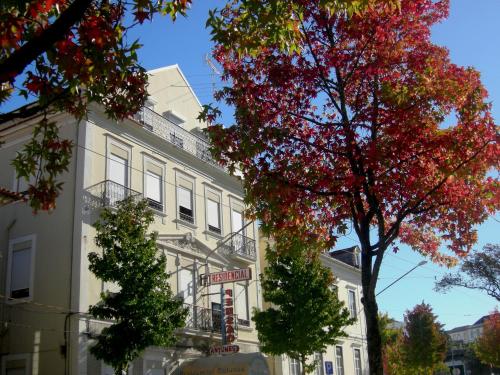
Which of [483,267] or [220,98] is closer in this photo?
[220,98]

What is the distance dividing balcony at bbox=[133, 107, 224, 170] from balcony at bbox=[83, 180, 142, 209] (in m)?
3.04

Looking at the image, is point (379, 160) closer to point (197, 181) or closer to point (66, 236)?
point (66, 236)

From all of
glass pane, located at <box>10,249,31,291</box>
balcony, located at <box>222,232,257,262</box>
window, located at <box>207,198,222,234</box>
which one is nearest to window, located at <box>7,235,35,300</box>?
glass pane, located at <box>10,249,31,291</box>


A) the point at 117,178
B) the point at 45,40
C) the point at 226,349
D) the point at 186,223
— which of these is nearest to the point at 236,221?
the point at 186,223

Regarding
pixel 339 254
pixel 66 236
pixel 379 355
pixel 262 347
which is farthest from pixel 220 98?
pixel 339 254

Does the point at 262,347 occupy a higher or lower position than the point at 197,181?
lower

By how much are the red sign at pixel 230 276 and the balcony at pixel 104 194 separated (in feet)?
14.9

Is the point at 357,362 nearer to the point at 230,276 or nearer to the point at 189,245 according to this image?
the point at 189,245

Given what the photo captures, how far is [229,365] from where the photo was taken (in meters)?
22.2

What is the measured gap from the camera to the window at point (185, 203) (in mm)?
25647

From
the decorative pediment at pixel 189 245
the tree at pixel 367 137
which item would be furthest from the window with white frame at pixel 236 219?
the tree at pixel 367 137

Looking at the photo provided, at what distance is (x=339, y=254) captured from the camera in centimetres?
4469

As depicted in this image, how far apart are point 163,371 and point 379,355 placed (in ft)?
48.2

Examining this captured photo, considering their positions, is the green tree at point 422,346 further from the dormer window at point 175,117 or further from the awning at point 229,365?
Result: the dormer window at point 175,117
